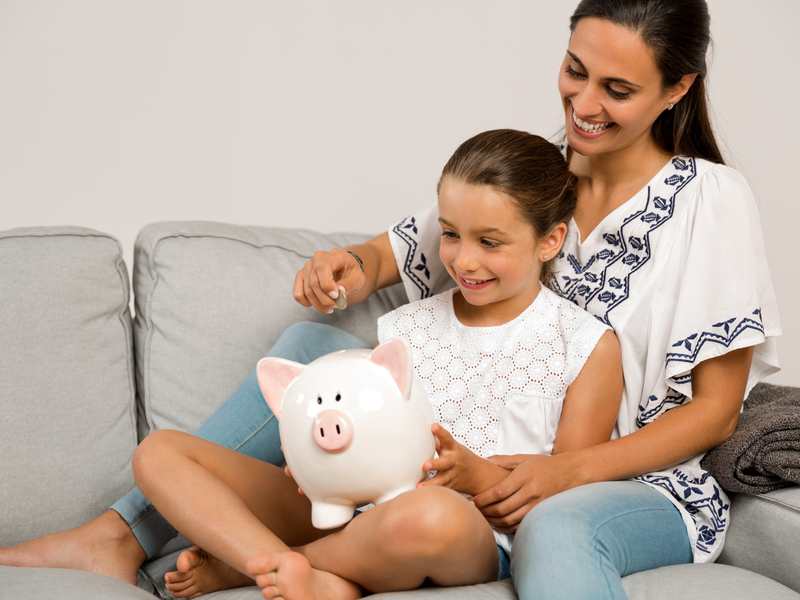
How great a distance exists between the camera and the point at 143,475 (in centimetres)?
117

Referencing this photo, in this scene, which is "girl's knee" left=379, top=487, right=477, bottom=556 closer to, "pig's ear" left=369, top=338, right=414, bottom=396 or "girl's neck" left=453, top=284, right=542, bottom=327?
"pig's ear" left=369, top=338, right=414, bottom=396

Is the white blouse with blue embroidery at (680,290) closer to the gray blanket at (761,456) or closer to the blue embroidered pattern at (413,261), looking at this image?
the gray blanket at (761,456)

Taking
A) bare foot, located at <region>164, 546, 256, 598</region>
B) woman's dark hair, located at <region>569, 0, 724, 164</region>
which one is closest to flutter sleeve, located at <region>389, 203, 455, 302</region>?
woman's dark hair, located at <region>569, 0, 724, 164</region>

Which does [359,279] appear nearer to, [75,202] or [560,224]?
[560,224]

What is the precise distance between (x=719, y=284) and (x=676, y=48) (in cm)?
45

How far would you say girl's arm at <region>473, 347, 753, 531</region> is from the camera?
119cm

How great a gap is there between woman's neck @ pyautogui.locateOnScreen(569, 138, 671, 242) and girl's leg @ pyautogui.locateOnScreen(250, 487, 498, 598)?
2.43ft

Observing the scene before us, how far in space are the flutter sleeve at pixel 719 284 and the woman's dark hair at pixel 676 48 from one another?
145 millimetres

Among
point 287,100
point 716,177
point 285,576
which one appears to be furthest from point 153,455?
point 287,100

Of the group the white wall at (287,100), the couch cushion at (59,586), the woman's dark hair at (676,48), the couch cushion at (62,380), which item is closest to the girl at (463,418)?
the couch cushion at (59,586)

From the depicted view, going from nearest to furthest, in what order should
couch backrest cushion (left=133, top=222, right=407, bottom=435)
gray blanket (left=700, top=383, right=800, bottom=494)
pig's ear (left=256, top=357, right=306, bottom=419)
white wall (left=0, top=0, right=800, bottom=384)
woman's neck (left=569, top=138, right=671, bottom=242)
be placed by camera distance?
pig's ear (left=256, top=357, right=306, bottom=419) < gray blanket (left=700, top=383, right=800, bottom=494) < woman's neck (left=569, top=138, right=671, bottom=242) < couch backrest cushion (left=133, top=222, right=407, bottom=435) < white wall (left=0, top=0, right=800, bottom=384)

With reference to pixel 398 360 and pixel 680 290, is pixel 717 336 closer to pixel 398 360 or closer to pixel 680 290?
pixel 680 290

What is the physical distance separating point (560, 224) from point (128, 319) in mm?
1006

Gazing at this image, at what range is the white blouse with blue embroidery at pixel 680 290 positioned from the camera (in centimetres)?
131
